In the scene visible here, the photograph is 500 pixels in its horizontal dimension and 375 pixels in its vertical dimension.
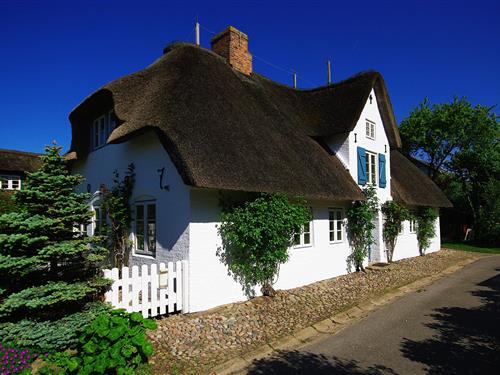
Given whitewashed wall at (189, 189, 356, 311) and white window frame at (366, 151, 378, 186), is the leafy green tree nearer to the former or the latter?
whitewashed wall at (189, 189, 356, 311)

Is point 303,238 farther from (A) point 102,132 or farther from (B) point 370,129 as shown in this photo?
(A) point 102,132

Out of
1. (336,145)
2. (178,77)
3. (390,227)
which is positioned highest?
(178,77)

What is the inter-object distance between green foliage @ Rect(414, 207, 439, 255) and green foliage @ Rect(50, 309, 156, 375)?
16199mm

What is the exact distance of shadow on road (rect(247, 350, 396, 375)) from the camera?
Answer: 5055 mm

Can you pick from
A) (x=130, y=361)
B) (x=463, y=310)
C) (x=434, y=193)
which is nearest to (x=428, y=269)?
(x=463, y=310)

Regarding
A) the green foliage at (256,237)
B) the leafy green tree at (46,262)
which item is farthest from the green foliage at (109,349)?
the green foliage at (256,237)

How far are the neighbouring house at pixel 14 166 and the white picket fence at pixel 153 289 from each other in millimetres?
22622

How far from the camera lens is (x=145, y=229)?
9180 millimetres

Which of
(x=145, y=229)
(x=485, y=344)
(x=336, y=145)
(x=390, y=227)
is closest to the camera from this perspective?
(x=485, y=344)

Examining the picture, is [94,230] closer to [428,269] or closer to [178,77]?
[178,77]

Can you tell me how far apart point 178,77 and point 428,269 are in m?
12.3

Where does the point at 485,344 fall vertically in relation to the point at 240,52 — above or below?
below

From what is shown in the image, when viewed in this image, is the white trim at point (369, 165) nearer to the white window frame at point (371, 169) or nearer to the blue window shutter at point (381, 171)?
the white window frame at point (371, 169)

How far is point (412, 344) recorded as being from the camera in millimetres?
6078
